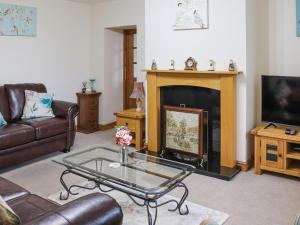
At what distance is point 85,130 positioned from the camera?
18.7 ft

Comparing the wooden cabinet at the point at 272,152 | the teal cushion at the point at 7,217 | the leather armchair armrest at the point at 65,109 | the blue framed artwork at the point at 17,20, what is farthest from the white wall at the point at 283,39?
the blue framed artwork at the point at 17,20

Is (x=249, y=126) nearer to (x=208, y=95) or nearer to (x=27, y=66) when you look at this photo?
(x=208, y=95)

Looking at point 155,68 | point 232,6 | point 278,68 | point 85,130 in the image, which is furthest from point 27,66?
point 278,68

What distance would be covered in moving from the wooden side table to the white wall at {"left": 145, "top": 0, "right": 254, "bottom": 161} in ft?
2.73

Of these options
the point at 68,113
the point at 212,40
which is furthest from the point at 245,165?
the point at 68,113

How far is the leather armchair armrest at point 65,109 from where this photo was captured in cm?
436

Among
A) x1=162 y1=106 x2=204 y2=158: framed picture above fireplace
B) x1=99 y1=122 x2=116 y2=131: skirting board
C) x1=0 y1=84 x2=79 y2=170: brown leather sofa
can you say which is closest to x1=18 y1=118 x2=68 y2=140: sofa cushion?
x1=0 y1=84 x2=79 y2=170: brown leather sofa

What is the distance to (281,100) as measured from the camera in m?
3.53

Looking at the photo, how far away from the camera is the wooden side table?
4.55 m

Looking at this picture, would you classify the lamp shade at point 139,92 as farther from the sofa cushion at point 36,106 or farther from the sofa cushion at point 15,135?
the sofa cushion at point 15,135

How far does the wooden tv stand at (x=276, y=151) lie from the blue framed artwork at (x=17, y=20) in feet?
12.3

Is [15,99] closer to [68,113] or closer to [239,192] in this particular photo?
[68,113]

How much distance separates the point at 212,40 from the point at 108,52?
8.64 ft

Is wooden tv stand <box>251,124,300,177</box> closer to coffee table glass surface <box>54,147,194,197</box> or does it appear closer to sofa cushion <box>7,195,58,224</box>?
coffee table glass surface <box>54,147,194,197</box>
